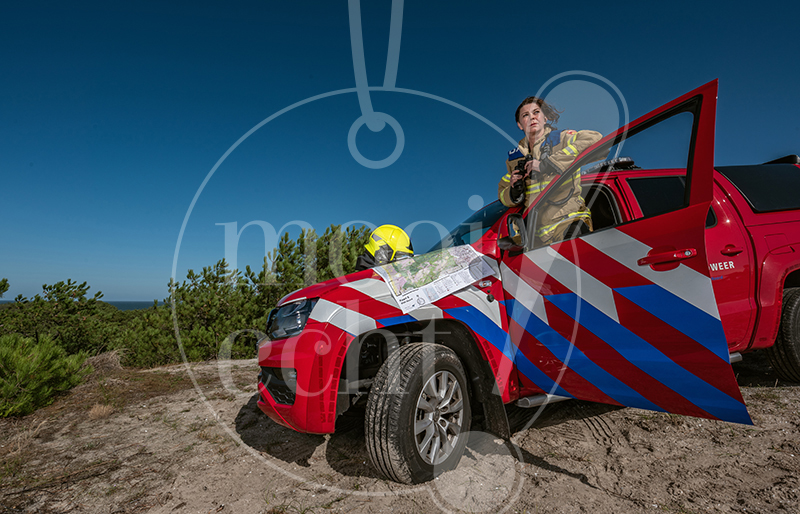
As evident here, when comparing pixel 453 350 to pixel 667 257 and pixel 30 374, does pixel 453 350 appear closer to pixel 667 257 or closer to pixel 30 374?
pixel 667 257

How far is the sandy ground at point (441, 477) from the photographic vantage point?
1895 mm

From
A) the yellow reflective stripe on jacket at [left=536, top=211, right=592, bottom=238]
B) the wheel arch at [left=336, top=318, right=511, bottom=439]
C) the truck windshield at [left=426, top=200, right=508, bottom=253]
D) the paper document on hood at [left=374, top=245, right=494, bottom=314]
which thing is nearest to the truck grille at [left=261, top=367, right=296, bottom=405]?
the wheel arch at [left=336, top=318, right=511, bottom=439]

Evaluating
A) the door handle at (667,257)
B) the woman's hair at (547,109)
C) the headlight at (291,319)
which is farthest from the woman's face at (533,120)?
the headlight at (291,319)

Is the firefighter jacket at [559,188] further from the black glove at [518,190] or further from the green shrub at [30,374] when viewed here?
the green shrub at [30,374]

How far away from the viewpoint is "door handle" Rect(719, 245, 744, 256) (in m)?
2.58

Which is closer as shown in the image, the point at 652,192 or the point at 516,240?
the point at 516,240

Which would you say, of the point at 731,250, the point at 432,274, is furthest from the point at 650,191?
the point at 432,274

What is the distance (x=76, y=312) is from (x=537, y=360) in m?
10.8

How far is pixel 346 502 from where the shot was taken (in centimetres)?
200

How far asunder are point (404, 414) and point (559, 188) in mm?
1758

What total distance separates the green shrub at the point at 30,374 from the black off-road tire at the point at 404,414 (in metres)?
4.09

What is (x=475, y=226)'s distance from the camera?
3143 mm

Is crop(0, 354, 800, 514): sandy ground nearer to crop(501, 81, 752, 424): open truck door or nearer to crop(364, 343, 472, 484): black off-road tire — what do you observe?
crop(364, 343, 472, 484): black off-road tire

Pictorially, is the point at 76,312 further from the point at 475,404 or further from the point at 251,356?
the point at 475,404
